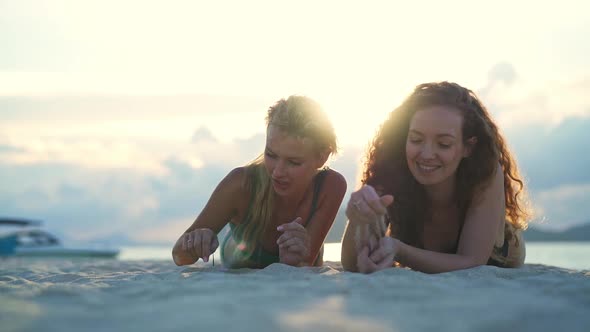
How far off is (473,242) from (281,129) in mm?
1504

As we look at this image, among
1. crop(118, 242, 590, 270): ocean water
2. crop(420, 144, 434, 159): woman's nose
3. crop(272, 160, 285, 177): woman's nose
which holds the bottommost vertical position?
crop(118, 242, 590, 270): ocean water

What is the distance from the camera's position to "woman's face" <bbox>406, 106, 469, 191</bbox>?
4.03m

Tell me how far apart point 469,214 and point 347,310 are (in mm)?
2238

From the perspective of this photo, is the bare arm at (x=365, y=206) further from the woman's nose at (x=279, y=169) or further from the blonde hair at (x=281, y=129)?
the blonde hair at (x=281, y=129)

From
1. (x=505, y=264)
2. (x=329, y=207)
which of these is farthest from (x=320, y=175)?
(x=505, y=264)

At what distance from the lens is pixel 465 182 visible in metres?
4.23

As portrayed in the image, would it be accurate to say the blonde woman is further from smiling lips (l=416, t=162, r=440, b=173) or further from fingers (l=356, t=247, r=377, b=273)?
smiling lips (l=416, t=162, r=440, b=173)

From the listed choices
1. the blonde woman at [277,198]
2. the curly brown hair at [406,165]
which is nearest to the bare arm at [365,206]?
the blonde woman at [277,198]

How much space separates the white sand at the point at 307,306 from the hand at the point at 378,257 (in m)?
0.52

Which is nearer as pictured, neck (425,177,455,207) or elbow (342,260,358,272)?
elbow (342,260,358,272)

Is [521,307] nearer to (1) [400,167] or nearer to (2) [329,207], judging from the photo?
(1) [400,167]

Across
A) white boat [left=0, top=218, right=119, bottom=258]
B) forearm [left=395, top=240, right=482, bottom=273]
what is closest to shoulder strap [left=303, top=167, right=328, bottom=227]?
forearm [left=395, top=240, right=482, bottom=273]

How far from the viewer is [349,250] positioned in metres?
4.11

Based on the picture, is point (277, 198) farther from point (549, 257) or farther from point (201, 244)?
point (549, 257)
